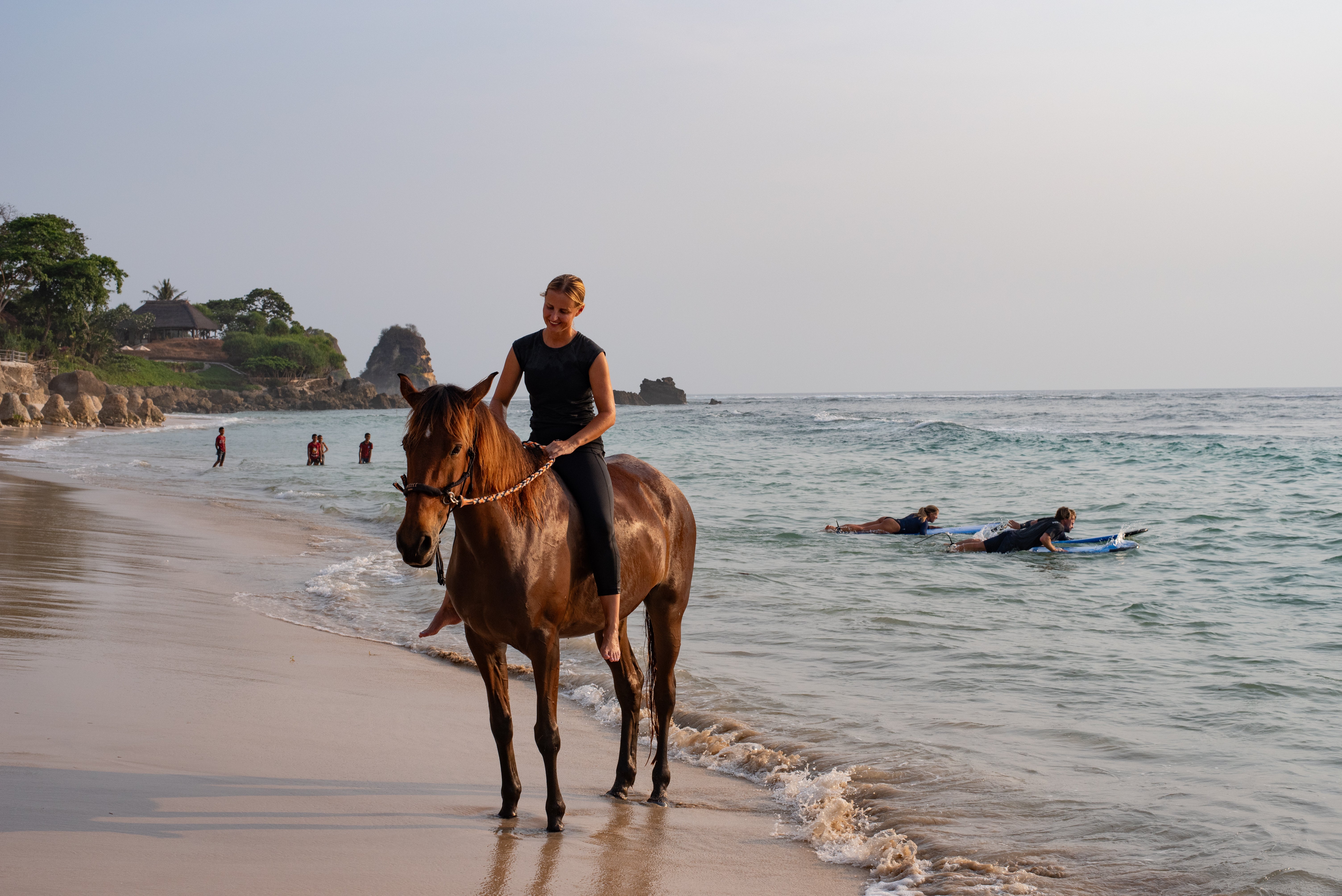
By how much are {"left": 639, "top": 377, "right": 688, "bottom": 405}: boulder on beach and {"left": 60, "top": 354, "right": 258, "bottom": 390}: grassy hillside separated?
201 feet

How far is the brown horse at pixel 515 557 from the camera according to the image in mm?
3637

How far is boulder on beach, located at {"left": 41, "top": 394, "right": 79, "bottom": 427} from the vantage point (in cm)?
5278

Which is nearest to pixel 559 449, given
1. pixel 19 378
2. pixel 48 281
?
pixel 19 378

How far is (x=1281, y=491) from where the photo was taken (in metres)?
21.7

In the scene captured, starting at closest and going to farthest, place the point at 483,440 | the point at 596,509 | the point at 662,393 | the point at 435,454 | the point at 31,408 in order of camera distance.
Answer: the point at 435,454 → the point at 483,440 → the point at 596,509 → the point at 31,408 → the point at 662,393

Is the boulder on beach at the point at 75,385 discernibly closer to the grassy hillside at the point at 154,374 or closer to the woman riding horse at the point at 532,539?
the grassy hillside at the point at 154,374

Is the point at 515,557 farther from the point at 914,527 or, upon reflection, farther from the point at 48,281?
the point at 48,281

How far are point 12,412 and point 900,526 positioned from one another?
49.1 metres

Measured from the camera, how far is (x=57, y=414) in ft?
174

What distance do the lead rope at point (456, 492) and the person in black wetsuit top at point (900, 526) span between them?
13.2 meters

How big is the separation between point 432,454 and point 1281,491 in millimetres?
23750

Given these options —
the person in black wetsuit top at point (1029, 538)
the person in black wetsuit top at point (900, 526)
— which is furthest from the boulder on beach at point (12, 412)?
the person in black wetsuit top at point (1029, 538)

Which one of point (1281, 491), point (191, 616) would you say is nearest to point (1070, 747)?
point (191, 616)

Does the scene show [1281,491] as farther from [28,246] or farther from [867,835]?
[28,246]
